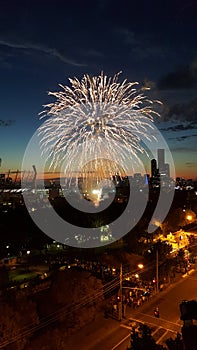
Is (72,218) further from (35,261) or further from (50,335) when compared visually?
(50,335)

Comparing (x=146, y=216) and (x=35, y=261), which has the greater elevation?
(x=146, y=216)

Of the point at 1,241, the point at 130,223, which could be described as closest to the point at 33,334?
the point at 1,241

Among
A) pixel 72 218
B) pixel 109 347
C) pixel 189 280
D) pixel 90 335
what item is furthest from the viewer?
pixel 72 218

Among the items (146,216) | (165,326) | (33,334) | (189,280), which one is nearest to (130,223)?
(146,216)

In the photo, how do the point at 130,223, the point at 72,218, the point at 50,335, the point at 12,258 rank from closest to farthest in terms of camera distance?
the point at 50,335 < the point at 12,258 < the point at 130,223 < the point at 72,218

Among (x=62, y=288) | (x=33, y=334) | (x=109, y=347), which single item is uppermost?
(x=62, y=288)

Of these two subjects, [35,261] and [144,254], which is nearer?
[144,254]
